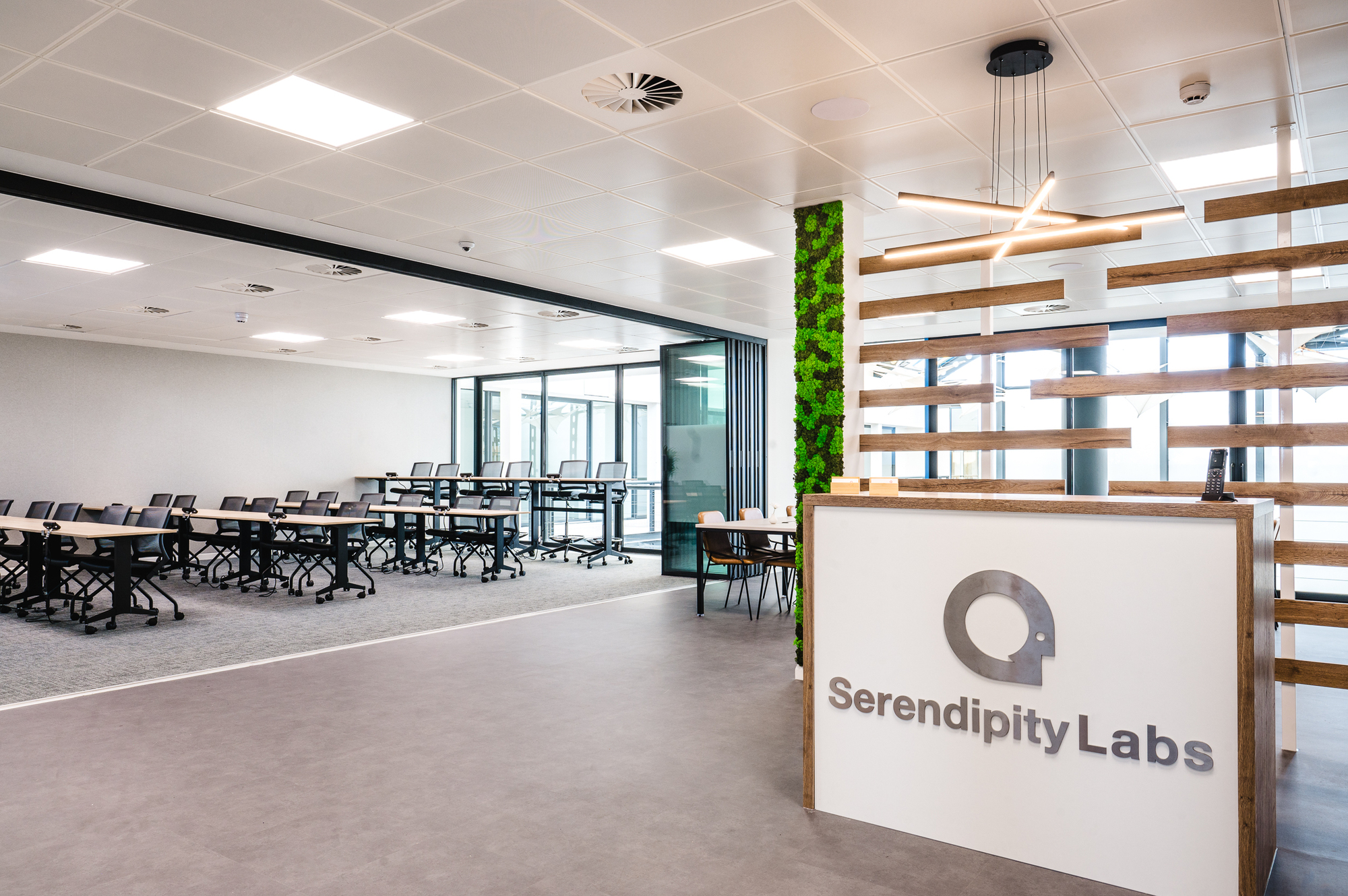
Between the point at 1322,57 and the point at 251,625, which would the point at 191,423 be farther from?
the point at 1322,57

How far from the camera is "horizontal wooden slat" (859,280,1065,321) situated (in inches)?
203

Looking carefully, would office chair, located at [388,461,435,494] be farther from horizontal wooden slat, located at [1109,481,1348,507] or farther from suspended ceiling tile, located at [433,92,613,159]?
horizontal wooden slat, located at [1109,481,1348,507]

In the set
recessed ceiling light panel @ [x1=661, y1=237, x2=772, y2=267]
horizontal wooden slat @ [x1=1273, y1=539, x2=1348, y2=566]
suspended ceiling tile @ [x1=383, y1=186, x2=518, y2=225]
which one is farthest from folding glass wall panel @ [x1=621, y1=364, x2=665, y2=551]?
horizontal wooden slat @ [x1=1273, y1=539, x2=1348, y2=566]

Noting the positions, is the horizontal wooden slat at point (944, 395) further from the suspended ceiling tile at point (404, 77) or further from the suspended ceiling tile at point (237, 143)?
the suspended ceiling tile at point (237, 143)

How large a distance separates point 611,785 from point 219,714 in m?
2.54

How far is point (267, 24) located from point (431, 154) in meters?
1.46

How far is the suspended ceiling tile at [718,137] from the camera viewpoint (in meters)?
4.39

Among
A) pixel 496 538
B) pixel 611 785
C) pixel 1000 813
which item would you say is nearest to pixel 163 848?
pixel 611 785

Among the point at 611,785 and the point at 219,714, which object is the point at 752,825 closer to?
the point at 611,785

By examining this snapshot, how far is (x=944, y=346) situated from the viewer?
541 centimetres

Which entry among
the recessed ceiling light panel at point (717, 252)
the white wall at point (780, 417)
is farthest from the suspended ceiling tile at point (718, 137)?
the white wall at point (780, 417)

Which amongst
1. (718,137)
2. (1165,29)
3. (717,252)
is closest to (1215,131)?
(1165,29)

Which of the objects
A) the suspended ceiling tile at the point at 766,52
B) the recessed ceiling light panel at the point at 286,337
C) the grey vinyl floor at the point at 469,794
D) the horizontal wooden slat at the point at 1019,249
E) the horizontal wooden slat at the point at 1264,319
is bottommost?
the grey vinyl floor at the point at 469,794

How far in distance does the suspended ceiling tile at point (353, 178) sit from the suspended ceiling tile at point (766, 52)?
7.38ft
